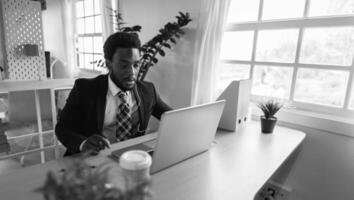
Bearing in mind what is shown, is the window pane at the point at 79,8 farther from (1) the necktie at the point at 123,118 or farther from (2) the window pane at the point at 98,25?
(1) the necktie at the point at 123,118

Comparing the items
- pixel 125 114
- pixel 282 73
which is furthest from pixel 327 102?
Result: pixel 125 114

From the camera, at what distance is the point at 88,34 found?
3633 millimetres

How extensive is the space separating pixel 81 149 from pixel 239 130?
97cm

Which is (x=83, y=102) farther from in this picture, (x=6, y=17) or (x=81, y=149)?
(x=6, y=17)

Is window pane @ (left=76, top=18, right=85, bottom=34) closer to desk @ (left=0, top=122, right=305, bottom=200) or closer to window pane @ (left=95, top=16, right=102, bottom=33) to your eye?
window pane @ (left=95, top=16, right=102, bottom=33)

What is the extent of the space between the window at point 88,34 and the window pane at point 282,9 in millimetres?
2348

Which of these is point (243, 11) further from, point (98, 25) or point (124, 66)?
point (98, 25)

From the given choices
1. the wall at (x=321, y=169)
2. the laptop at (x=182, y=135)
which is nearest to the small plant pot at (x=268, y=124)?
the wall at (x=321, y=169)

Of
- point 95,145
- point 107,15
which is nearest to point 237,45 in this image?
point 95,145

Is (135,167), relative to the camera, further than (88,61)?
No

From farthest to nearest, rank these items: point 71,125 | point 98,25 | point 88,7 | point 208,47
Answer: point 88,7, point 98,25, point 208,47, point 71,125

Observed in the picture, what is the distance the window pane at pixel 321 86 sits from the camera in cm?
154

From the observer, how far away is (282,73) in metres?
1.74

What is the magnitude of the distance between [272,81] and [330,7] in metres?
0.59
